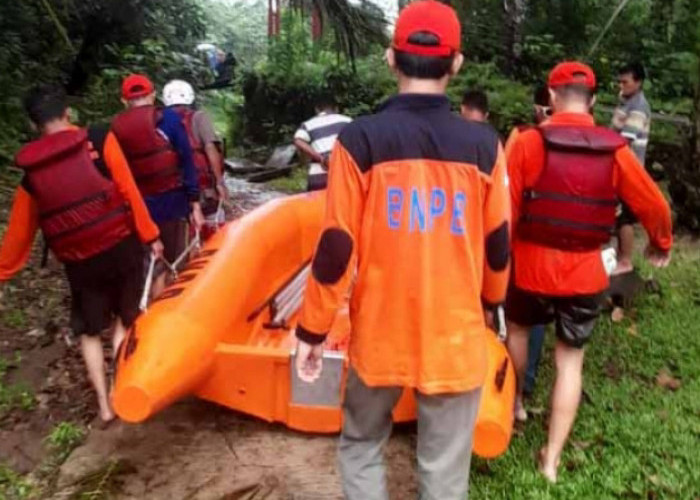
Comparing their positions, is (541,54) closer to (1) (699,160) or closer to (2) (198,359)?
(1) (699,160)

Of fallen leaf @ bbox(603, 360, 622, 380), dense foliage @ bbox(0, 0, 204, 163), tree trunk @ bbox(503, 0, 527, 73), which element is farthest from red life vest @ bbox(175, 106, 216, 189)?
tree trunk @ bbox(503, 0, 527, 73)

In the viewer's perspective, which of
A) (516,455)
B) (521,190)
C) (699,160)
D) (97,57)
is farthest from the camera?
(97,57)

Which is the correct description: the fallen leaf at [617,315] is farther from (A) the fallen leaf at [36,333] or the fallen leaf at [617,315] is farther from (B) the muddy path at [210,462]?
(A) the fallen leaf at [36,333]

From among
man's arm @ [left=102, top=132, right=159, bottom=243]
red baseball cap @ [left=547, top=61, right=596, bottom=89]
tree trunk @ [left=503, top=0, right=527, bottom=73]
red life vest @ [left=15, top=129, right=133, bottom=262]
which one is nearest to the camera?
red baseball cap @ [left=547, top=61, right=596, bottom=89]

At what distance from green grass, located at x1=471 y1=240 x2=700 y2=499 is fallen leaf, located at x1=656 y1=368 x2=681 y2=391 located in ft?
0.09

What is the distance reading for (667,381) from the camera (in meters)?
4.77

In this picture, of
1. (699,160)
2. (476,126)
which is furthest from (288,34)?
(476,126)

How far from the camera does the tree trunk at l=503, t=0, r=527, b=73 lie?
1127 cm

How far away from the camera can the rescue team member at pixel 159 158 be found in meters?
5.05

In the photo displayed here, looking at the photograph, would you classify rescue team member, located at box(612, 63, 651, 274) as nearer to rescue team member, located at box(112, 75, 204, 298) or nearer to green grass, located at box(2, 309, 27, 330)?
rescue team member, located at box(112, 75, 204, 298)

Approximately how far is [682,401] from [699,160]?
334cm

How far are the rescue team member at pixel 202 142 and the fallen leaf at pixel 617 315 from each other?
291 centimetres

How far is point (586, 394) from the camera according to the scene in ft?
14.9

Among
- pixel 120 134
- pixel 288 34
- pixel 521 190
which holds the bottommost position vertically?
pixel 288 34
